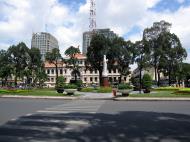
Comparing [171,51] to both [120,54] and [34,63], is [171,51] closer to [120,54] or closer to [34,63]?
[120,54]

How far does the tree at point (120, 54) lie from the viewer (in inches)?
3110

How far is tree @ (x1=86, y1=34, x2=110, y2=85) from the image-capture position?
78438 millimetres

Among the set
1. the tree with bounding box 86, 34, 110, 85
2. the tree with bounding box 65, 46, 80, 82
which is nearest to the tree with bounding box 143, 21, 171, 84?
the tree with bounding box 86, 34, 110, 85

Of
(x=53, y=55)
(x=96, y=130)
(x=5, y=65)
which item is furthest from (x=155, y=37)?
(x=96, y=130)

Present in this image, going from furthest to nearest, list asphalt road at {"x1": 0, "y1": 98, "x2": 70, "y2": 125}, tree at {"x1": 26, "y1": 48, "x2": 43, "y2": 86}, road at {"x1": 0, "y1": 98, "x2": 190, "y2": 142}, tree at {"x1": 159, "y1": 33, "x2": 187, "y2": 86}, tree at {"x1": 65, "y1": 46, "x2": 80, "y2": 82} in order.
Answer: tree at {"x1": 26, "y1": 48, "x2": 43, "y2": 86} → tree at {"x1": 65, "y1": 46, "x2": 80, "y2": 82} → tree at {"x1": 159, "y1": 33, "x2": 187, "y2": 86} → asphalt road at {"x1": 0, "y1": 98, "x2": 70, "y2": 125} → road at {"x1": 0, "y1": 98, "x2": 190, "y2": 142}

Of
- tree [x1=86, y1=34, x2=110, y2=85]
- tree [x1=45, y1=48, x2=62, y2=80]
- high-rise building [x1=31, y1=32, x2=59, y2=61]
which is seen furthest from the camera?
high-rise building [x1=31, y1=32, x2=59, y2=61]

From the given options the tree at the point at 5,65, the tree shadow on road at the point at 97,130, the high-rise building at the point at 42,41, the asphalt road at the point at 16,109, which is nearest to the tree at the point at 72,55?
the tree at the point at 5,65

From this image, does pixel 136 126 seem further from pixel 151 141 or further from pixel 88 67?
pixel 88 67

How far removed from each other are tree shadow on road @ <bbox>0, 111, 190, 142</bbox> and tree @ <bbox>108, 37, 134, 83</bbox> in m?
65.6

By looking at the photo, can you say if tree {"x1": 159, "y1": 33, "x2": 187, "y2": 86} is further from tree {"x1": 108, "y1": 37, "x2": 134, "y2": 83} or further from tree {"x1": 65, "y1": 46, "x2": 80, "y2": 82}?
tree {"x1": 65, "y1": 46, "x2": 80, "y2": 82}

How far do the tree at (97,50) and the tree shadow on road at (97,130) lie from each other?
65.0 metres

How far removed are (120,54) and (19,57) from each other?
30.0 metres

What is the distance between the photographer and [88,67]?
83000 mm

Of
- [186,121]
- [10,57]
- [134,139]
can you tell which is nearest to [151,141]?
[134,139]
